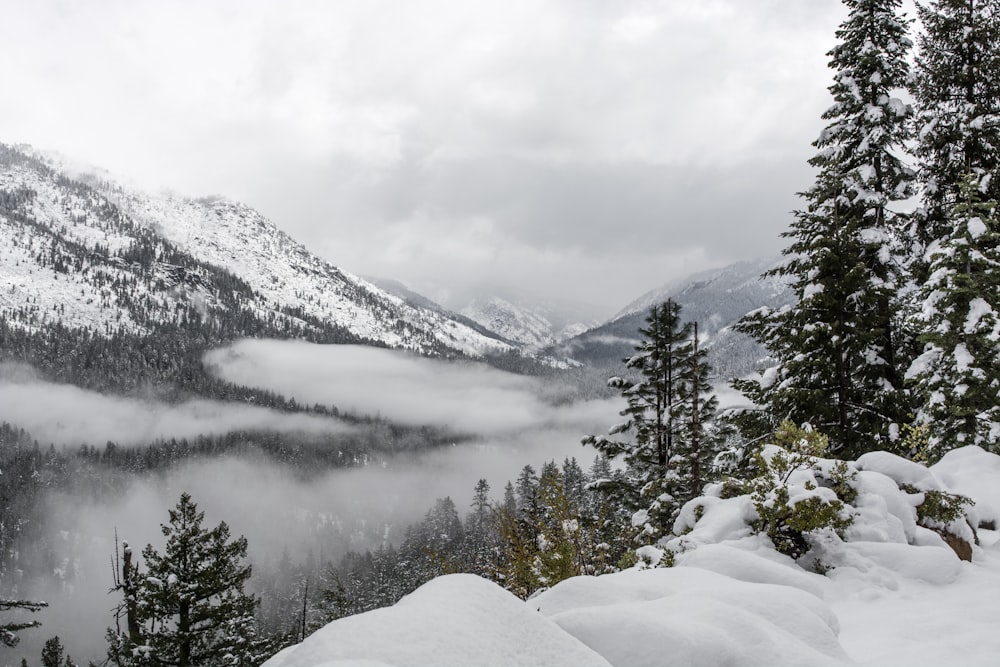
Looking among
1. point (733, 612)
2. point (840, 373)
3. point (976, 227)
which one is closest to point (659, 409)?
point (840, 373)

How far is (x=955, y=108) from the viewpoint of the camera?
1534 cm

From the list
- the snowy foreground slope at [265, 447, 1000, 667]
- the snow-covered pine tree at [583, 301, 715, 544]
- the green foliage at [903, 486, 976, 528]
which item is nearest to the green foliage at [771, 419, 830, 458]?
the snowy foreground slope at [265, 447, 1000, 667]

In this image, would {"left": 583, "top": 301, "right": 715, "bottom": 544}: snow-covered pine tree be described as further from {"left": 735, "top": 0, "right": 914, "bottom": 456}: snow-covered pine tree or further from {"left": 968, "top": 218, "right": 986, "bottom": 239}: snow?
{"left": 968, "top": 218, "right": 986, "bottom": 239}: snow

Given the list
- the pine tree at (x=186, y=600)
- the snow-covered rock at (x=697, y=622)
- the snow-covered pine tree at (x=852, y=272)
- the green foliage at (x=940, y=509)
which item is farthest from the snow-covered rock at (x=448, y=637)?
the pine tree at (x=186, y=600)

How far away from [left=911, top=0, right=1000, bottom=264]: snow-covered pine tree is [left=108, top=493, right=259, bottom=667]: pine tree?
982 inches

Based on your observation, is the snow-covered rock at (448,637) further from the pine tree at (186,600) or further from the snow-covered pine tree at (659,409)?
the pine tree at (186,600)

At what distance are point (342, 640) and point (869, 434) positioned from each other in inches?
545

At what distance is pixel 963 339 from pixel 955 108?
7831 millimetres

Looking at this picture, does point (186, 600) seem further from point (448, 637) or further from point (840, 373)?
point (840, 373)

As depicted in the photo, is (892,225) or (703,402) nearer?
(892,225)

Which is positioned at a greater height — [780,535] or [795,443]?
[795,443]

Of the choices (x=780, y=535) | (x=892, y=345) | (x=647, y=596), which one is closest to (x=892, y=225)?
(x=892, y=345)

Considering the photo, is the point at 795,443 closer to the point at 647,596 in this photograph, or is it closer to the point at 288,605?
the point at 647,596

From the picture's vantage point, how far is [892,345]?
14.4 metres
